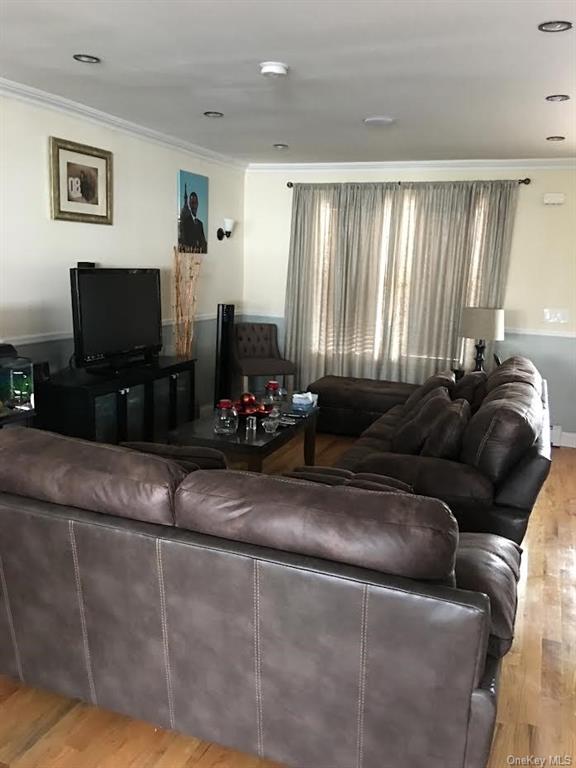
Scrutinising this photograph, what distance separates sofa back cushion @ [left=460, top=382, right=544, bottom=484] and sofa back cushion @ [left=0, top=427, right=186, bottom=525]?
157 centimetres

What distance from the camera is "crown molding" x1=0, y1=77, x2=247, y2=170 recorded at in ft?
12.3

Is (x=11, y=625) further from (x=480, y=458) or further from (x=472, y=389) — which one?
(x=472, y=389)

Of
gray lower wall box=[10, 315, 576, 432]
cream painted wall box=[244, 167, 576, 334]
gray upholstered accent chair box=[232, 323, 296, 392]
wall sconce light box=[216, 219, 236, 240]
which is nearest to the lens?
cream painted wall box=[244, 167, 576, 334]

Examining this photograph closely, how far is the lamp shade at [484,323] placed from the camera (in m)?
5.40

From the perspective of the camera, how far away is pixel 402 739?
163 cm

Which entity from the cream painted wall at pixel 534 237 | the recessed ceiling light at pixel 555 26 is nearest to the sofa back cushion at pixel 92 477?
the recessed ceiling light at pixel 555 26

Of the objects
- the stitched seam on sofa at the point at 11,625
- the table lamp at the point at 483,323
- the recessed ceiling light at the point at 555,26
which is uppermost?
the recessed ceiling light at the point at 555,26


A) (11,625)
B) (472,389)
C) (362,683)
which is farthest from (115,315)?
(362,683)

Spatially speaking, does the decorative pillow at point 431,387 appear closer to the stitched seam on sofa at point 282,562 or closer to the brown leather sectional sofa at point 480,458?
the brown leather sectional sofa at point 480,458

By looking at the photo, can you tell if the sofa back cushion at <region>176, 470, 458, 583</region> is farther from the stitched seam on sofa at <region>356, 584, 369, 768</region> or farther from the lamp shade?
the lamp shade

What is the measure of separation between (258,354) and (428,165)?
246cm

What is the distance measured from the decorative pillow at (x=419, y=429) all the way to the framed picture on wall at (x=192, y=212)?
3071 millimetres

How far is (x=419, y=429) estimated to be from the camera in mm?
3316

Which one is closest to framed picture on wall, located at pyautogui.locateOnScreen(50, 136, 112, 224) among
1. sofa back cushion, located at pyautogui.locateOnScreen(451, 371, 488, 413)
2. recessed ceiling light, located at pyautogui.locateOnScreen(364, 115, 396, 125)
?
recessed ceiling light, located at pyautogui.locateOnScreen(364, 115, 396, 125)
